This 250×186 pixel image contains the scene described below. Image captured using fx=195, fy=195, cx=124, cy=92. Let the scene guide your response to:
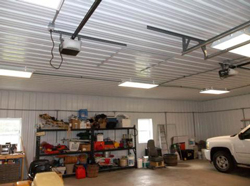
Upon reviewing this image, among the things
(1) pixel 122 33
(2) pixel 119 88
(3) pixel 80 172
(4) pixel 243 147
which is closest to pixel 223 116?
(4) pixel 243 147

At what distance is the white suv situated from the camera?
18.2 feet

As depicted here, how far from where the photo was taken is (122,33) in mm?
3051

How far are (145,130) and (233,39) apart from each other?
23.7ft

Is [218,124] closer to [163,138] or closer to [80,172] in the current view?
[163,138]

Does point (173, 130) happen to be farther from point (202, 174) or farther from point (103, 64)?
point (103, 64)

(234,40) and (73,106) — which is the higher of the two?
(234,40)

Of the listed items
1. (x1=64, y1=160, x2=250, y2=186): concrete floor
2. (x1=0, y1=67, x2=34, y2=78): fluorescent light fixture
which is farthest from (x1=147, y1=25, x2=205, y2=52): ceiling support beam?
(x1=64, y1=160, x2=250, y2=186): concrete floor

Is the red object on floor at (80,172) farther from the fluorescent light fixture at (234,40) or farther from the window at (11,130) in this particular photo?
the fluorescent light fixture at (234,40)

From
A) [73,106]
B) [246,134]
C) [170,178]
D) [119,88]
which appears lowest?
[170,178]

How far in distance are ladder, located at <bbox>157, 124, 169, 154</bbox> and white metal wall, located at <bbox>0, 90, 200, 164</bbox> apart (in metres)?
0.20

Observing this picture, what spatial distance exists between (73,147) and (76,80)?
2.57 m

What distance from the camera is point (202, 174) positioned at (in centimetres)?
645

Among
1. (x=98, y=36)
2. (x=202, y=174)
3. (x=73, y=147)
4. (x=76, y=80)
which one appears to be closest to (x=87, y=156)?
(x=73, y=147)

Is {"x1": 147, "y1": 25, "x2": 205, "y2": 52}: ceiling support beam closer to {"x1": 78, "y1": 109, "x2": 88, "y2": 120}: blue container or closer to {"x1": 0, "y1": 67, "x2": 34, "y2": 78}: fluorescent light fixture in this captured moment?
{"x1": 0, "y1": 67, "x2": 34, "y2": 78}: fluorescent light fixture
